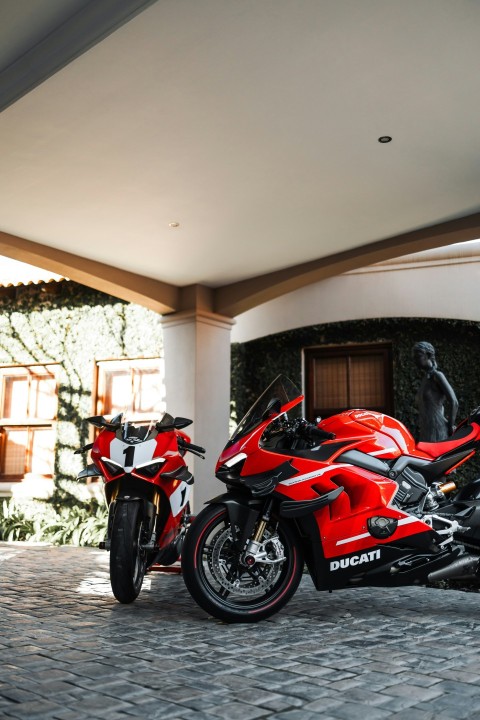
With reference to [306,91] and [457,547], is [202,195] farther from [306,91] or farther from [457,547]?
[457,547]

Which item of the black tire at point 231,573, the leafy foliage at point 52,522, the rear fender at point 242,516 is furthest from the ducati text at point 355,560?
the leafy foliage at point 52,522

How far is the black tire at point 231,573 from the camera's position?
3512mm

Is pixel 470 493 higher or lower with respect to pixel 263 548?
higher

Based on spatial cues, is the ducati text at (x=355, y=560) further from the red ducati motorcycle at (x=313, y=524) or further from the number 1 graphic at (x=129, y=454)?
the number 1 graphic at (x=129, y=454)

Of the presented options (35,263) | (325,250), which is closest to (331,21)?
(325,250)

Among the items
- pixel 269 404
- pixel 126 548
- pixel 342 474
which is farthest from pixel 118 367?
pixel 342 474

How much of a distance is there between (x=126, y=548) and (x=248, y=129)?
8.37ft

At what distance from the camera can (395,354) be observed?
8.33m

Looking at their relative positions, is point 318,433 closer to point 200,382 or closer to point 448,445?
point 448,445

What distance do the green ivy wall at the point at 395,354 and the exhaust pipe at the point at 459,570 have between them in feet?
Result: 13.5

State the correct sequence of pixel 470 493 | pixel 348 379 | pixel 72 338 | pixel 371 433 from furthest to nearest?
pixel 72 338 < pixel 348 379 < pixel 470 493 < pixel 371 433

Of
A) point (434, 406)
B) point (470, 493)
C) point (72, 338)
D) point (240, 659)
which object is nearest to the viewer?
point (240, 659)

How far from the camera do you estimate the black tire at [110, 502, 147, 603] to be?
3.82 m

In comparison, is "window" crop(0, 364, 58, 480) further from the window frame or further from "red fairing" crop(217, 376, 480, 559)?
"red fairing" crop(217, 376, 480, 559)
